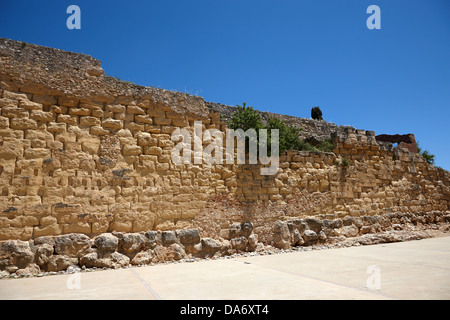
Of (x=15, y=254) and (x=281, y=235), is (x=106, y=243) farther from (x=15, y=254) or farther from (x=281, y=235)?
(x=281, y=235)

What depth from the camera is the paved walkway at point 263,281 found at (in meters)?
3.59

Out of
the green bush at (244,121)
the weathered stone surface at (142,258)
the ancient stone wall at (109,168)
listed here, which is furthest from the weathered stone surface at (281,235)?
the weathered stone surface at (142,258)

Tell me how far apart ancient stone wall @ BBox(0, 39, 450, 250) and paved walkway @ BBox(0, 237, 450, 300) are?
3.74 feet

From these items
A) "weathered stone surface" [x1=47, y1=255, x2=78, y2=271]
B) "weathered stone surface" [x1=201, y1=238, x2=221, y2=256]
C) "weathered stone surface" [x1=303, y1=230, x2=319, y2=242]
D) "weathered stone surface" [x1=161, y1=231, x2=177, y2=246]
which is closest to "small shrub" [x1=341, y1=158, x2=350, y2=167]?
"weathered stone surface" [x1=303, y1=230, x2=319, y2=242]

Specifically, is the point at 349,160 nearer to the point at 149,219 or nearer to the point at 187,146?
the point at 187,146

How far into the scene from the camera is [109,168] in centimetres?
632

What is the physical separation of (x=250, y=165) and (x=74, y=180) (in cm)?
396

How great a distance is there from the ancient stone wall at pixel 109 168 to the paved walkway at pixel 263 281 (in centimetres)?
114

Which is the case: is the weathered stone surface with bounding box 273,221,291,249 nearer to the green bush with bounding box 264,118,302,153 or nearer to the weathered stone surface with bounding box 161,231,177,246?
the green bush with bounding box 264,118,302,153

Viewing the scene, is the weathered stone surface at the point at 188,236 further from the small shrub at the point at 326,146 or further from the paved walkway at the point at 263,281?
the small shrub at the point at 326,146

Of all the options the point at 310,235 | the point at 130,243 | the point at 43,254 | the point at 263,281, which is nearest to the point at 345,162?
the point at 310,235

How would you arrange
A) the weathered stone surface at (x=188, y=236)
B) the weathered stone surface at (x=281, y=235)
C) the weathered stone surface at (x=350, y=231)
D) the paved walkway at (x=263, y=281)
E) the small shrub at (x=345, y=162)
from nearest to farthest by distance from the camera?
1. the paved walkway at (x=263, y=281)
2. the weathered stone surface at (x=188, y=236)
3. the weathered stone surface at (x=281, y=235)
4. the weathered stone surface at (x=350, y=231)
5. the small shrub at (x=345, y=162)
